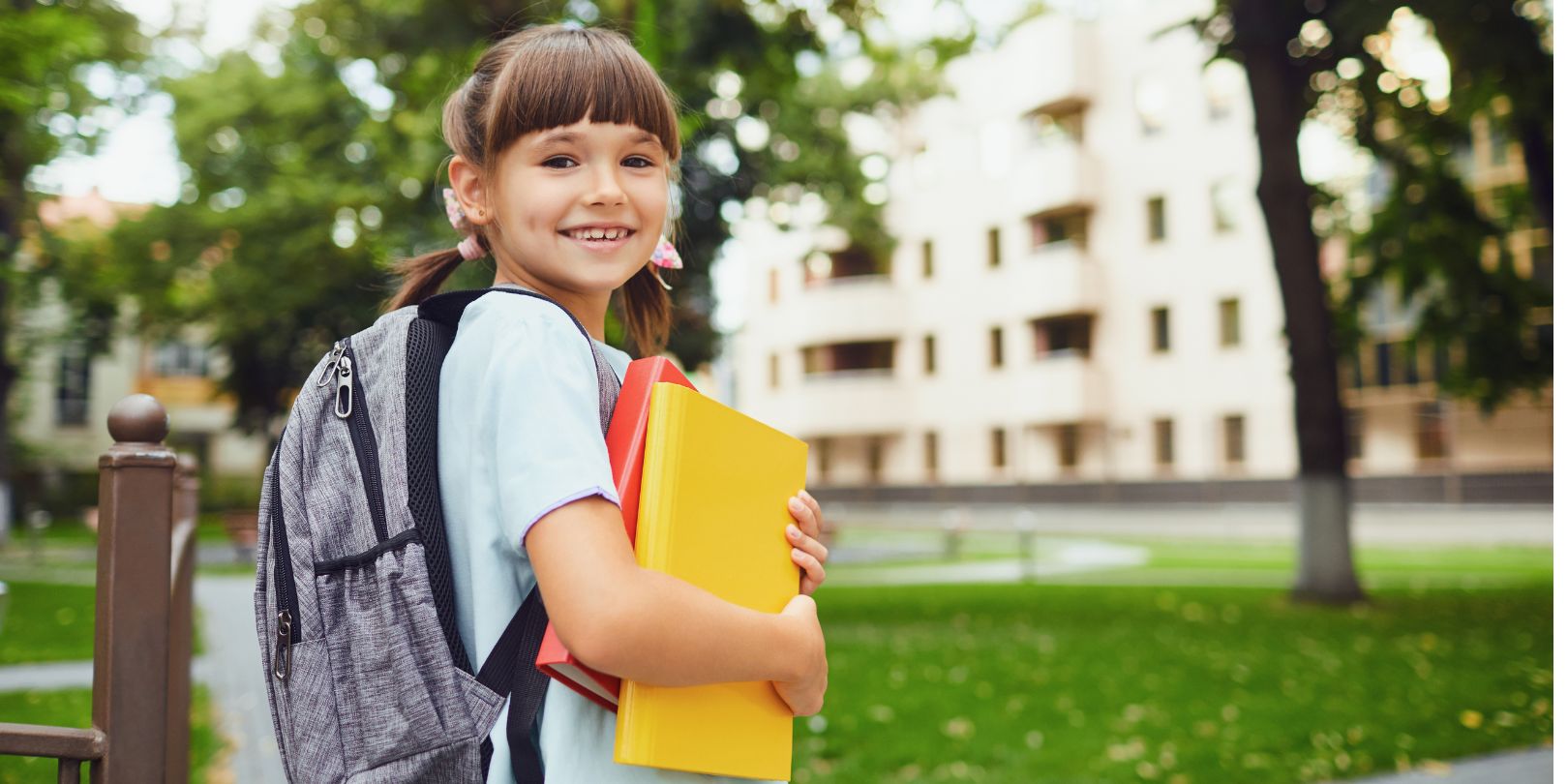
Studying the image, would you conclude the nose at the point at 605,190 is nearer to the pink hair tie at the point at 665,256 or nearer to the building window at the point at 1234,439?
the pink hair tie at the point at 665,256

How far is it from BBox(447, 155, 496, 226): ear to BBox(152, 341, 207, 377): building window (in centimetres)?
5214

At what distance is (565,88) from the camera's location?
5.15 feet

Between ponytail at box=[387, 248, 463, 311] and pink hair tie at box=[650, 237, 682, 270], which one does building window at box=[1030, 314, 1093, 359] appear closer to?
pink hair tie at box=[650, 237, 682, 270]

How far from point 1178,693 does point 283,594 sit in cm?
728

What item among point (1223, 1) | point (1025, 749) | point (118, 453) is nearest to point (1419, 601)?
point (1223, 1)

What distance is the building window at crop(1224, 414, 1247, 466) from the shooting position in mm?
37125

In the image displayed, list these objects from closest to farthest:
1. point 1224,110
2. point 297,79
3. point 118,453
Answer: point 118,453
point 297,79
point 1224,110

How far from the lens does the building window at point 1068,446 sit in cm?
4162

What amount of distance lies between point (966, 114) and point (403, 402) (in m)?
44.7

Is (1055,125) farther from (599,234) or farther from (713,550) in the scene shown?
(713,550)

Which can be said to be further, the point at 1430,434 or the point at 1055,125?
the point at 1055,125

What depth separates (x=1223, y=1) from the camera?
495 inches

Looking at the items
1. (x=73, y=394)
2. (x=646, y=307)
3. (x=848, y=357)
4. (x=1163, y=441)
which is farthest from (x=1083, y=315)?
(x=646, y=307)

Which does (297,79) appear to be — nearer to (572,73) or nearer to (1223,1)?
(1223,1)
